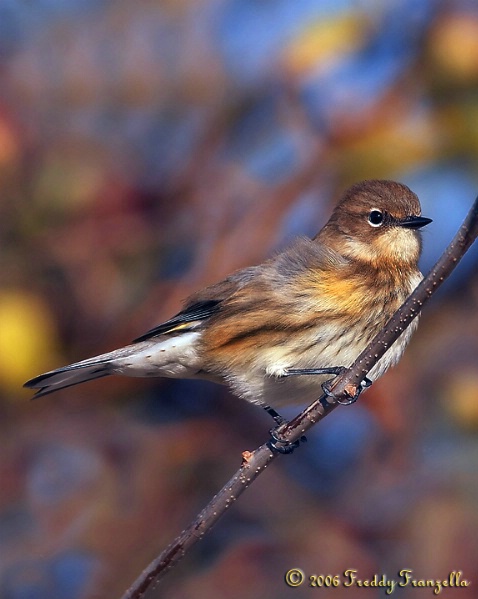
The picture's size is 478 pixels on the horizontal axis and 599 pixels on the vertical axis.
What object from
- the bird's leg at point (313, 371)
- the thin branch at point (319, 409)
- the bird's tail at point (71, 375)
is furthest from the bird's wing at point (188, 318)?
the thin branch at point (319, 409)

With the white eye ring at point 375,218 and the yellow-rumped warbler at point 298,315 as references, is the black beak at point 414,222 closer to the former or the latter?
the yellow-rumped warbler at point 298,315

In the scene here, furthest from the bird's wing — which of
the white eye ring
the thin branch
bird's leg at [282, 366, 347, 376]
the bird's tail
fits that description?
the thin branch

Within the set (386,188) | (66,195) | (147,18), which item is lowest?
(386,188)

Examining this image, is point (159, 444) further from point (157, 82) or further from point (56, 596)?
point (157, 82)

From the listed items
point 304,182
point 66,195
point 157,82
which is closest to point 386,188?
point 304,182

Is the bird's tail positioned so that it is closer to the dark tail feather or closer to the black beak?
the dark tail feather

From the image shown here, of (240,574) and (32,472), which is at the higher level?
(32,472)
